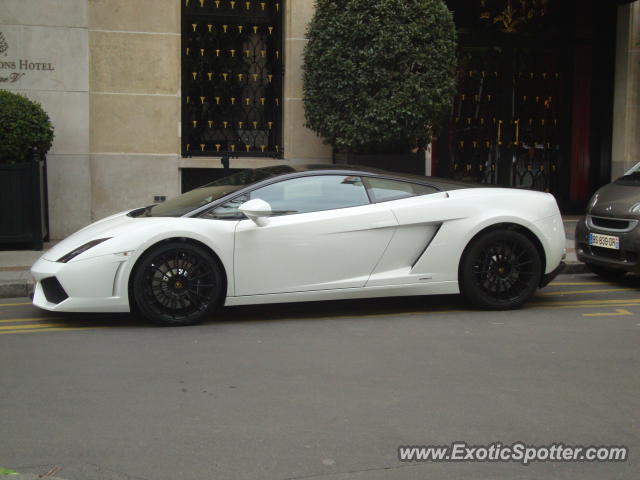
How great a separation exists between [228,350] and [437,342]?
1.58m

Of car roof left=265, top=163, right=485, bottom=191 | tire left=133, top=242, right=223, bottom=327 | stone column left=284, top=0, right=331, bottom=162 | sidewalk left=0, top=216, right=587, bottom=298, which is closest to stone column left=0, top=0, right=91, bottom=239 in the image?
sidewalk left=0, top=216, right=587, bottom=298

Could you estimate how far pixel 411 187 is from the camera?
7719 millimetres

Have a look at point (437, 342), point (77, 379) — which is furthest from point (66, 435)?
point (437, 342)

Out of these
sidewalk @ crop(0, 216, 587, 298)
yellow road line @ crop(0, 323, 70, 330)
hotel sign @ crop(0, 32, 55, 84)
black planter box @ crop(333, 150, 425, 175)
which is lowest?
yellow road line @ crop(0, 323, 70, 330)

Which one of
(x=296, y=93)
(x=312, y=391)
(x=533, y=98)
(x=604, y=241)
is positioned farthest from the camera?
(x=533, y=98)

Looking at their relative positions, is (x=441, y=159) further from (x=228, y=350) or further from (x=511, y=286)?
(x=228, y=350)

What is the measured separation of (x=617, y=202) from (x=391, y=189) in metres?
2.80

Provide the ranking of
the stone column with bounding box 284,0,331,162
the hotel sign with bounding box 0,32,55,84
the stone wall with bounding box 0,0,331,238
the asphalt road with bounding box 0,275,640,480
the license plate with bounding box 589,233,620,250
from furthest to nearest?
the stone column with bounding box 284,0,331,162
the stone wall with bounding box 0,0,331,238
the hotel sign with bounding box 0,32,55,84
the license plate with bounding box 589,233,620,250
the asphalt road with bounding box 0,275,640,480

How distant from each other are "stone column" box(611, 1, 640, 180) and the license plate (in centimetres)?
661

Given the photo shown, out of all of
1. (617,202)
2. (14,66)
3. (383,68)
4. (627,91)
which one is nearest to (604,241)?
(617,202)

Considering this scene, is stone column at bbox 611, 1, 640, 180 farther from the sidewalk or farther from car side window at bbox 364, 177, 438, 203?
car side window at bbox 364, 177, 438, 203

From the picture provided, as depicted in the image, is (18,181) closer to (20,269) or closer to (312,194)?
(20,269)

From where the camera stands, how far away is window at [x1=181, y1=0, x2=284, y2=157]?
13672mm

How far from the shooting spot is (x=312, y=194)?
746cm
